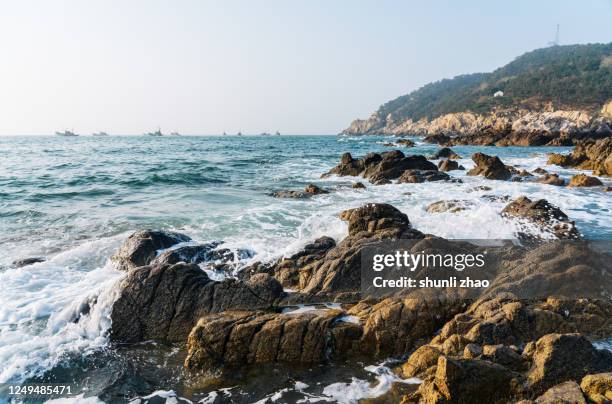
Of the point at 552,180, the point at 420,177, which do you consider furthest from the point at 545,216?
the point at 420,177

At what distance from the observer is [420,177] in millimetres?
23547

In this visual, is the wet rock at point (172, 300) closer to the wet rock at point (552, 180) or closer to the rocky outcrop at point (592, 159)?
the wet rock at point (552, 180)

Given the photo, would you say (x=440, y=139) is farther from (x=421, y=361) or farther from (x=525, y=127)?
(x=421, y=361)

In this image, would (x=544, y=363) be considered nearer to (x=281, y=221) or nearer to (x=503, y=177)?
(x=281, y=221)

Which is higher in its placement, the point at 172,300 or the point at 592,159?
the point at 592,159

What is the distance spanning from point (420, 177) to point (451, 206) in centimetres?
961

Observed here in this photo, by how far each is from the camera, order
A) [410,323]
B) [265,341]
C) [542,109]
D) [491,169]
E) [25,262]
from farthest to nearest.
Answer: [542,109]
[491,169]
[25,262]
[410,323]
[265,341]

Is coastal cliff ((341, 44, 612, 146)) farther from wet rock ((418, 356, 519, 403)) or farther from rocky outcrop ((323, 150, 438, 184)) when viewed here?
wet rock ((418, 356, 519, 403))

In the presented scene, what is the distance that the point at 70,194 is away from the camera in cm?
2100

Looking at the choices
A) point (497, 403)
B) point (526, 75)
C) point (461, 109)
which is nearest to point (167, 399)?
point (497, 403)

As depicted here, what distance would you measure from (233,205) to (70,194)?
945cm

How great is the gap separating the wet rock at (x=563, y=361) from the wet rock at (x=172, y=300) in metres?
4.15

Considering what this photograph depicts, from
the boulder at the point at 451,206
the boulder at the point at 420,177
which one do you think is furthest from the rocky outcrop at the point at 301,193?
the boulder at the point at 451,206

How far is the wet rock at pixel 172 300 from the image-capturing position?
272 inches
